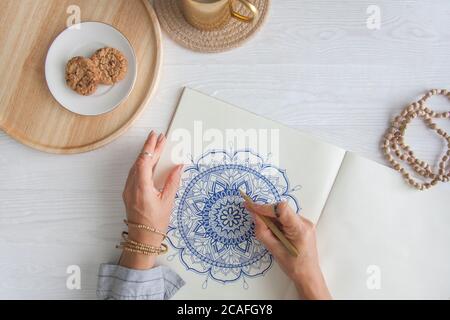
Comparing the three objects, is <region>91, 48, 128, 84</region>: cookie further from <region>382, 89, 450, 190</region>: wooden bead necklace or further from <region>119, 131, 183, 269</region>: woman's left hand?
<region>382, 89, 450, 190</region>: wooden bead necklace

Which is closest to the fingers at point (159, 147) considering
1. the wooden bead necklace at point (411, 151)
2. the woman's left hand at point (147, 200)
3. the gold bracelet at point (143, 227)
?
the woman's left hand at point (147, 200)

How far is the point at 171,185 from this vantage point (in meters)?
0.76

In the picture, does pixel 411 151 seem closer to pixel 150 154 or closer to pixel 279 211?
pixel 279 211

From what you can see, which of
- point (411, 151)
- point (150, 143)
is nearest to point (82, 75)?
point (150, 143)

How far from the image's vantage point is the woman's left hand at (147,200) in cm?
74

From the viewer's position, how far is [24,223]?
78 centimetres

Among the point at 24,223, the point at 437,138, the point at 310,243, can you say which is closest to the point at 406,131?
the point at 437,138

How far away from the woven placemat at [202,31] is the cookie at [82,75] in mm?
142

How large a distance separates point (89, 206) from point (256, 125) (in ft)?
1.05

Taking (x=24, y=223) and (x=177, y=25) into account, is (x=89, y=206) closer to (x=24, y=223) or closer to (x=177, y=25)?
(x=24, y=223)

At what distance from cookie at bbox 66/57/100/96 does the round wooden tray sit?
49 millimetres

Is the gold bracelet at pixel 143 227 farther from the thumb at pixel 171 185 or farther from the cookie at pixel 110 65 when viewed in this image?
the cookie at pixel 110 65

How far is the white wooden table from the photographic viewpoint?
0.78 metres

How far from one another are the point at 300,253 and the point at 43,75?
1.71 feet
